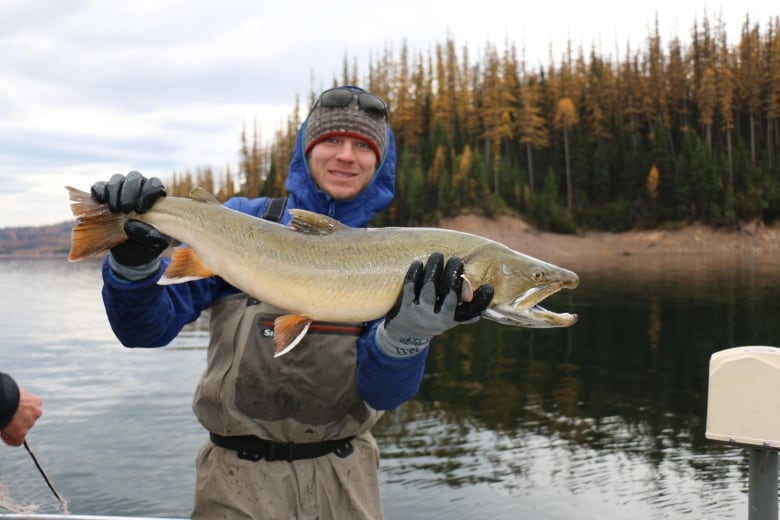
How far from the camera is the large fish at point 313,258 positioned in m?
3.38

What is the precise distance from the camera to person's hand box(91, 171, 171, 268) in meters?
3.29

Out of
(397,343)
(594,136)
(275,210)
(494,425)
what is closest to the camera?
(397,343)

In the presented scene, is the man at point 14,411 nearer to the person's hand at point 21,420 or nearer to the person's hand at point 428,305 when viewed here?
the person's hand at point 21,420

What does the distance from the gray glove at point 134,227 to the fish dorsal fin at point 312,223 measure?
0.66 metres

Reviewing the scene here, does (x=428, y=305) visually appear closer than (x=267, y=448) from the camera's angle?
Yes

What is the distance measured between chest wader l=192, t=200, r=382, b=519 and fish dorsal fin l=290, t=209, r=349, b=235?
0.46 meters

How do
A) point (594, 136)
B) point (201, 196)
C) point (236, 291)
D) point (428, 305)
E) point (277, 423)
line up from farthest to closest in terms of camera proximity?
point (594, 136)
point (236, 291)
point (201, 196)
point (277, 423)
point (428, 305)

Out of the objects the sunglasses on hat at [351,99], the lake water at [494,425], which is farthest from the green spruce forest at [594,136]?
the sunglasses on hat at [351,99]

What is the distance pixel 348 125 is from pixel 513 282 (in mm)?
1290

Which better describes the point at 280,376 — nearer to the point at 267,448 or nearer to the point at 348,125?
the point at 267,448

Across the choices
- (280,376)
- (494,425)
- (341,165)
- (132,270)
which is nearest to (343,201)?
(341,165)

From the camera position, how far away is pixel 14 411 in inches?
131

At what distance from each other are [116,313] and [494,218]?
62055 mm

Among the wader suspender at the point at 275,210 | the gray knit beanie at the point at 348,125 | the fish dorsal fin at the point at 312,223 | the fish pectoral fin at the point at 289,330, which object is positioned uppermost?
the gray knit beanie at the point at 348,125
